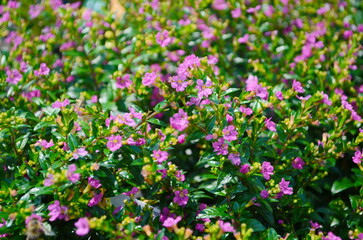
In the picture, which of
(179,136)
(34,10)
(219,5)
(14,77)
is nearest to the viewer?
(179,136)

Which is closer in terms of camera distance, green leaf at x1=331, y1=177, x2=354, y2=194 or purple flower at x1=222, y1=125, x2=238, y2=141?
purple flower at x1=222, y1=125, x2=238, y2=141

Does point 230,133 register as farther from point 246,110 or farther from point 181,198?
point 181,198

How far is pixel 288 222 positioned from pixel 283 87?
2.96 ft

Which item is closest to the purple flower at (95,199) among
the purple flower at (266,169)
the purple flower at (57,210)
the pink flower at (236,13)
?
the purple flower at (57,210)

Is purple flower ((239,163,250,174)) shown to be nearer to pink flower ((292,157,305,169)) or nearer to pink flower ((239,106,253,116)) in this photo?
pink flower ((239,106,253,116))

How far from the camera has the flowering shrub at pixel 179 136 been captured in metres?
1.70

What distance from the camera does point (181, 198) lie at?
1799 millimetres

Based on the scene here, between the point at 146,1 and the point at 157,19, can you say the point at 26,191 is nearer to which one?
the point at 157,19

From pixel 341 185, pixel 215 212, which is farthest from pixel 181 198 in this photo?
pixel 341 185

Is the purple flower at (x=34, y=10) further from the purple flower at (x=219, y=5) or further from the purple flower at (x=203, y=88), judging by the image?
the purple flower at (x=203, y=88)

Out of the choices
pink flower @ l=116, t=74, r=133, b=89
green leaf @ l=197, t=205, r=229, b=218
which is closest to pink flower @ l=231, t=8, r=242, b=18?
pink flower @ l=116, t=74, r=133, b=89

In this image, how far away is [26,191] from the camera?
181cm

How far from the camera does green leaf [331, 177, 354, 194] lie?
2.33 metres

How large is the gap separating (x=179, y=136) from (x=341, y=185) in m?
1.02
